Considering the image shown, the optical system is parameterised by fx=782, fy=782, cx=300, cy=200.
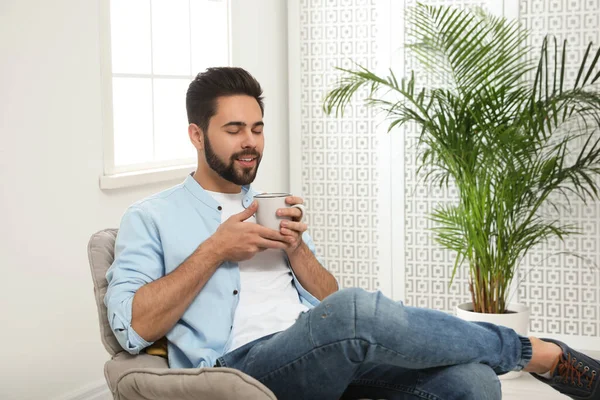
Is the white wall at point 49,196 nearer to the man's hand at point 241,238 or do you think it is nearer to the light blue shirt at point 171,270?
the light blue shirt at point 171,270

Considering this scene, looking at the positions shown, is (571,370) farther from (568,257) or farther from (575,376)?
(568,257)

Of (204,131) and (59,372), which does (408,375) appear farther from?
(59,372)

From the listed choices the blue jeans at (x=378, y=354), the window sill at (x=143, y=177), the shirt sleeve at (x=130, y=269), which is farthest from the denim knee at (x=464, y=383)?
the window sill at (x=143, y=177)

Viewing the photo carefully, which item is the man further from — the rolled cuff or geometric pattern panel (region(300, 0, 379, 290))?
geometric pattern panel (region(300, 0, 379, 290))

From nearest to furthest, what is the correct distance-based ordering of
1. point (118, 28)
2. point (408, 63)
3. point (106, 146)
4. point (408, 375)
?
point (408, 375), point (106, 146), point (118, 28), point (408, 63)

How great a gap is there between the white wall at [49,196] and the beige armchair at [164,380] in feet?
2.84

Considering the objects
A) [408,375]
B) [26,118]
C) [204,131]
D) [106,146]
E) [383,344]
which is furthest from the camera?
[106,146]

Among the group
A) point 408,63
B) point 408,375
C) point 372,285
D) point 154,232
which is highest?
point 408,63

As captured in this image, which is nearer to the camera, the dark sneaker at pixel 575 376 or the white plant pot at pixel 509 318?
the dark sneaker at pixel 575 376

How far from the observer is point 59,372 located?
2.85 m

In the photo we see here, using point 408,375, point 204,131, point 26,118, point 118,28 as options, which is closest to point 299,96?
point 118,28

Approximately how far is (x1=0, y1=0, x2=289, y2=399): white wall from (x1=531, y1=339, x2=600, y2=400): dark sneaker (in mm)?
1675

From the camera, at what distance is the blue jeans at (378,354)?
167 cm

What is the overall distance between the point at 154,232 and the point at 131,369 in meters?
0.40
